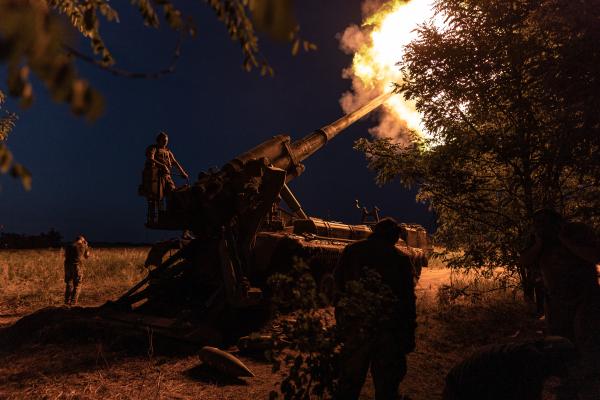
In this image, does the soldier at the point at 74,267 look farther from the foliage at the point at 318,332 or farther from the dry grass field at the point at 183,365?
the foliage at the point at 318,332

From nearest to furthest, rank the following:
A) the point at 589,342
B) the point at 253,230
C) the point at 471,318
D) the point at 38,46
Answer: the point at 38,46
the point at 589,342
the point at 253,230
the point at 471,318

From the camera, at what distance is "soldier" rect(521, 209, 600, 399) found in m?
3.77

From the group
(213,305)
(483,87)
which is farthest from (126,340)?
(483,87)

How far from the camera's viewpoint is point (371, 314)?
115 inches

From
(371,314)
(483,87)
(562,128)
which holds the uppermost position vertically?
(483,87)

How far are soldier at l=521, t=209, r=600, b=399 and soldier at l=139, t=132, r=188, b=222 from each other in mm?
5859

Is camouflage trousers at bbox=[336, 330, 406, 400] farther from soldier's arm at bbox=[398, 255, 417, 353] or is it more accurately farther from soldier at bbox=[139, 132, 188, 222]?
soldier at bbox=[139, 132, 188, 222]

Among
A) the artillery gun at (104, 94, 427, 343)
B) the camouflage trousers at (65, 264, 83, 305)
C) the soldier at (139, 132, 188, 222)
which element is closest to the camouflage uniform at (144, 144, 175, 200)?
the soldier at (139, 132, 188, 222)

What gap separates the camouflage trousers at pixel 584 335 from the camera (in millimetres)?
3633

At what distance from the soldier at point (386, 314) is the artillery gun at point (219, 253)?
367 centimetres

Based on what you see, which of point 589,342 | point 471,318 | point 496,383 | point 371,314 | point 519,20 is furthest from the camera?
point 471,318

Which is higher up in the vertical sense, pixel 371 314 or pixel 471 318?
pixel 371 314

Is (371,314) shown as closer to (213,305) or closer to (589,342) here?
(589,342)

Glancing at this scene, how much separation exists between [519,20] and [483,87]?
113cm
